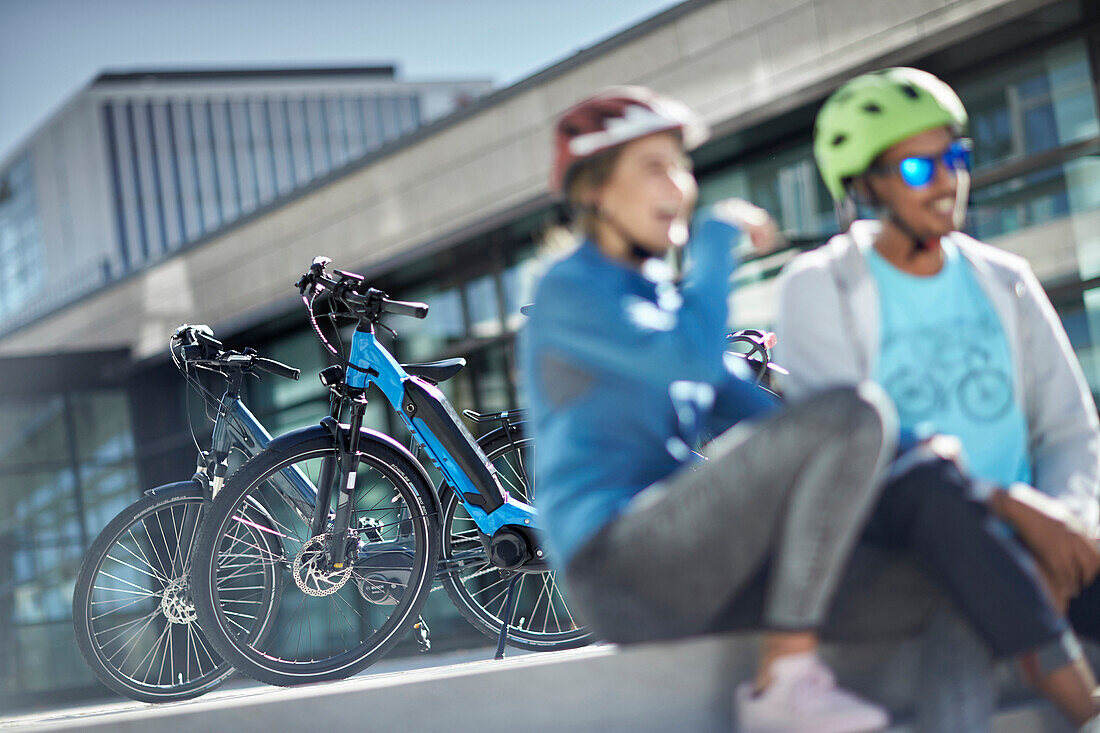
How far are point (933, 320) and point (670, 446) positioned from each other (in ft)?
1.54

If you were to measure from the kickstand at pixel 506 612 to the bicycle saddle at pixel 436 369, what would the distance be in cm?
61

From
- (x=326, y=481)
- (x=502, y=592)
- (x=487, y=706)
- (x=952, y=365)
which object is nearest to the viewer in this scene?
(x=952, y=365)

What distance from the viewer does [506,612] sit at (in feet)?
11.1

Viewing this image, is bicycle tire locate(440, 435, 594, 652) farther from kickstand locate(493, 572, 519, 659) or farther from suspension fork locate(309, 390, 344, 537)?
suspension fork locate(309, 390, 344, 537)

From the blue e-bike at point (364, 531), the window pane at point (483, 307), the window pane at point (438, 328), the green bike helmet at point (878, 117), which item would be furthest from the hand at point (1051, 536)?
the window pane at point (438, 328)

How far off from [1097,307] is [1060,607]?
16.2 ft

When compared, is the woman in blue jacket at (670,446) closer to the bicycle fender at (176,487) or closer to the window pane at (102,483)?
the bicycle fender at (176,487)

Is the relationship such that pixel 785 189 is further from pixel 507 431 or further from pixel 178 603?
pixel 178 603

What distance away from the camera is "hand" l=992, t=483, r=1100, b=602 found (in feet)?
5.47

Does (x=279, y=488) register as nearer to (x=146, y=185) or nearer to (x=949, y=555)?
(x=949, y=555)

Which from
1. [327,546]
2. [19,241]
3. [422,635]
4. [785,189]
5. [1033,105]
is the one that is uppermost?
[19,241]

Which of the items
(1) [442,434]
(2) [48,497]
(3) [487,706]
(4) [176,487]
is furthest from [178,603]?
(2) [48,497]

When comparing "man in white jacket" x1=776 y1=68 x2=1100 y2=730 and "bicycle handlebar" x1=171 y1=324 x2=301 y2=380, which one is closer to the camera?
"man in white jacket" x1=776 y1=68 x2=1100 y2=730

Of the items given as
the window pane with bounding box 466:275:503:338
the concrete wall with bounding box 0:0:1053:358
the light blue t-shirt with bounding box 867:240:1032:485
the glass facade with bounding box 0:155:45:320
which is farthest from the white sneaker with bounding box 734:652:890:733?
the glass facade with bounding box 0:155:45:320
